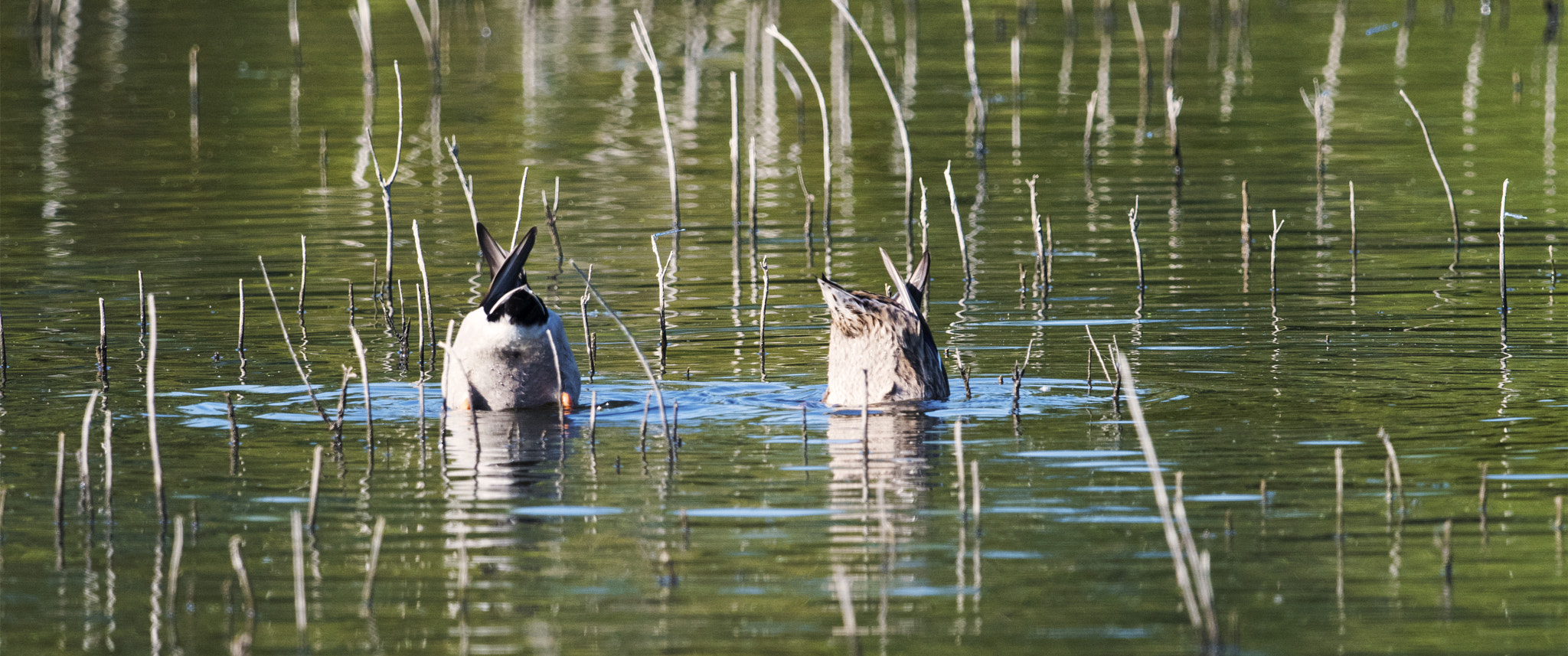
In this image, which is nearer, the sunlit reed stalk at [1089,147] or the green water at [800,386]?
the green water at [800,386]

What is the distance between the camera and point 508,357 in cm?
1037

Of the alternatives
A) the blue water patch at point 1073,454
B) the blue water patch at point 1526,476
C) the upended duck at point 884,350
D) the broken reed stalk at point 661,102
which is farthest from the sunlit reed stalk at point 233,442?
the blue water patch at point 1526,476

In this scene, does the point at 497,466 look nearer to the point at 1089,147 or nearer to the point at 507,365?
the point at 507,365

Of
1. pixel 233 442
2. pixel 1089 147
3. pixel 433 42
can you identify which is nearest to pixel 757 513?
pixel 233 442

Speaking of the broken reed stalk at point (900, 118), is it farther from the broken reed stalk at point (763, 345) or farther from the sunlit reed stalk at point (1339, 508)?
the sunlit reed stalk at point (1339, 508)

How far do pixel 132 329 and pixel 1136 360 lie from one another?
6701 mm

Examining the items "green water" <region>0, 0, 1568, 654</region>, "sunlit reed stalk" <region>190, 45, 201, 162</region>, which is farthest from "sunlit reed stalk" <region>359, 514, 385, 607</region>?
"sunlit reed stalk" <region>190, 45, 201, 162</region>

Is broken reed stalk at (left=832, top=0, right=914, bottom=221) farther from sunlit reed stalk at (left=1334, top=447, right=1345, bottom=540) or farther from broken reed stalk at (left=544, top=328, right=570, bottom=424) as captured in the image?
sunlit reed stalk at (left=1334, top=447, right=1345, bottom=540)

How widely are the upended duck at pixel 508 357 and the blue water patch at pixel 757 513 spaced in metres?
2.25

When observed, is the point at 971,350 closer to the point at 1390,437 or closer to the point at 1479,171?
the point at 1390,437

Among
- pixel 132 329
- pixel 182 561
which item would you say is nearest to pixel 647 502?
pixel 182 561

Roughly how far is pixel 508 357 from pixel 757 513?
289 cm

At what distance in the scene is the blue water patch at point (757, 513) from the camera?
7.85m

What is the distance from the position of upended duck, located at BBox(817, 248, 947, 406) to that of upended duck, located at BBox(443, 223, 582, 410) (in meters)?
1.47
